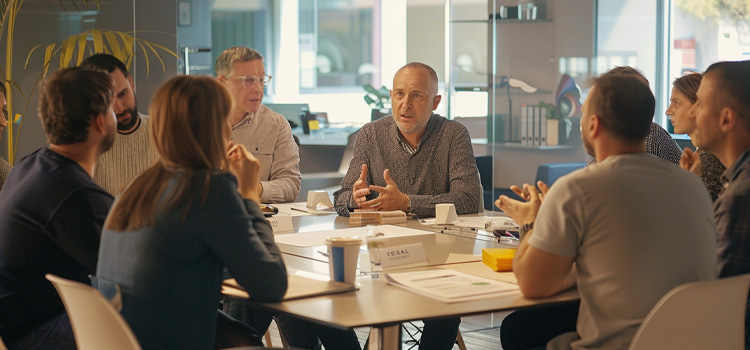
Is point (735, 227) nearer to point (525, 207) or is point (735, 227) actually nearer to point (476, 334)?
point (525, 207)

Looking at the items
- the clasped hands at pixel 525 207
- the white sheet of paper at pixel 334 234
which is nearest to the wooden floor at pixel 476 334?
the white sheet of paper at pixel 334 234

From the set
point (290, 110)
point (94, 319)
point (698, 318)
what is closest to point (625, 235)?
point (698, 318)

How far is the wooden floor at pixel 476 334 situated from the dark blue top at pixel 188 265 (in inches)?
91.3

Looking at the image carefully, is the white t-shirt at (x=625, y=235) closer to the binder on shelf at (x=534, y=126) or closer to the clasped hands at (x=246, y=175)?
the clasped hands at (x=246, y=175)

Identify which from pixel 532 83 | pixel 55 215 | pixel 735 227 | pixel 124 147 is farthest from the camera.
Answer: pixel 532 83

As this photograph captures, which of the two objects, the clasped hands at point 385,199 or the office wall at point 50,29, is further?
the office wall at point 50,29

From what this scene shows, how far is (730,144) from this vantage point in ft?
7.84

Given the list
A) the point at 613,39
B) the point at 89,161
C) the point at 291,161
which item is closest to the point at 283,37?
the point at 613,39

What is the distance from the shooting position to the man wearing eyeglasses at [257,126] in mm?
4047

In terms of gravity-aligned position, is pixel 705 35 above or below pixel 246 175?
above

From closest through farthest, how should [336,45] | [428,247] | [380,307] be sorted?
[380,307] → [428,247] → [336,45]

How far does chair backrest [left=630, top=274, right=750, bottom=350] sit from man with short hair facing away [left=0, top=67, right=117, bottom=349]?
4.59 feet

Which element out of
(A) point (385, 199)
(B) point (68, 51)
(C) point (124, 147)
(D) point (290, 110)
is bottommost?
(A) point (385, 199)

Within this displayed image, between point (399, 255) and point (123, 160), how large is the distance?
1.65 metres
